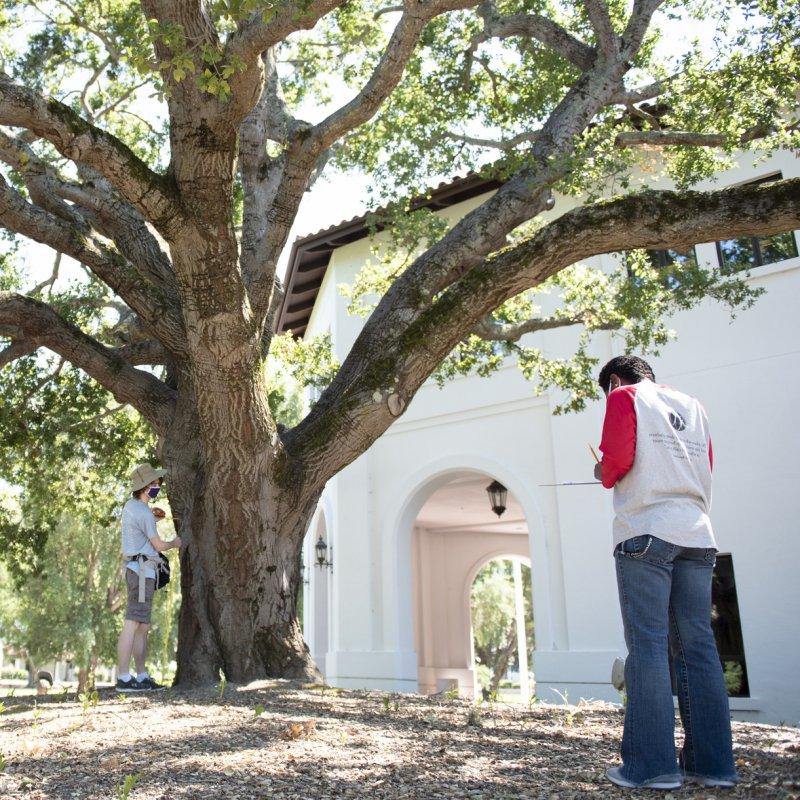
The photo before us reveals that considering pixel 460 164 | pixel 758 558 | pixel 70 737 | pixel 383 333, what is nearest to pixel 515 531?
pixel 758 558

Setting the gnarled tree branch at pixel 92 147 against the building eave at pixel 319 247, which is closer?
the gnarled tree branch at pixel 92 147

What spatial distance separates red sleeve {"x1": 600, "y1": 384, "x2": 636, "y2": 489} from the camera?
3352mm

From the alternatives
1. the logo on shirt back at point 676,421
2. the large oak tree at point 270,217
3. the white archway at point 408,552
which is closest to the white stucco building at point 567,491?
the white archway at point 408,552

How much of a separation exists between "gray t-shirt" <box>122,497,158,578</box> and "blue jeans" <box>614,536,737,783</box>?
435cm

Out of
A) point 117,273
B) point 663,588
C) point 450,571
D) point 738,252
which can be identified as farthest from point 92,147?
point 450,571

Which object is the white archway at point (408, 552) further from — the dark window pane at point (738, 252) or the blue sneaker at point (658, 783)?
the blue sneaker at point (658, 783)

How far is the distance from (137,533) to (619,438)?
4482mm

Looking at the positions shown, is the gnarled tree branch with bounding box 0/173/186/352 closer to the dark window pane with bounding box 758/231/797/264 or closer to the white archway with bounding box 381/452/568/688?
the white archway with bounding box 381/452/568/688

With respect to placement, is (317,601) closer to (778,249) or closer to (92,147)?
(778,249)

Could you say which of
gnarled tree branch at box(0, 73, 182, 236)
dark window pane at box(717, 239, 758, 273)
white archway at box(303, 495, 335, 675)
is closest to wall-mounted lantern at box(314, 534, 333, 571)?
white archway at box(303, 495, 335, 675)

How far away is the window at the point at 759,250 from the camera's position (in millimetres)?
11609

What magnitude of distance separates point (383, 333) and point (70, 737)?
3.47 metres

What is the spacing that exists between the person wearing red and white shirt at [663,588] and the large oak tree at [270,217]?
2.26m

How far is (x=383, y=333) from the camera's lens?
6250mm
